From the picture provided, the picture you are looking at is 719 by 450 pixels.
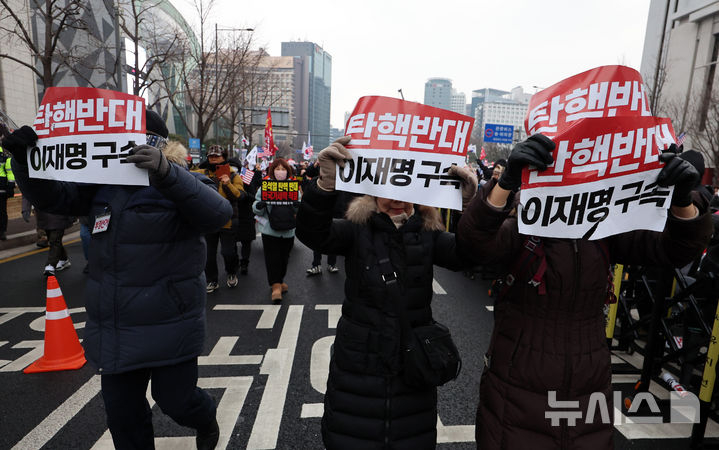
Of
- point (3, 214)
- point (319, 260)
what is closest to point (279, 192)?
point (319, 260)

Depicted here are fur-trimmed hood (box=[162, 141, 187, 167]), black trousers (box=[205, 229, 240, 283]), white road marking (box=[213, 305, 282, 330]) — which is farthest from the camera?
black trousers (box=[205, 229, 240, 283])

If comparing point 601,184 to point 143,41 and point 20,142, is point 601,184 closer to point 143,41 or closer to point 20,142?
point 20,142

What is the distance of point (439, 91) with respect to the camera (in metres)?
182

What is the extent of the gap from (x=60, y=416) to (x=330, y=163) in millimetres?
2872

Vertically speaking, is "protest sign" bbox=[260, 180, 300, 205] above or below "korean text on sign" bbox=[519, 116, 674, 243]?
below

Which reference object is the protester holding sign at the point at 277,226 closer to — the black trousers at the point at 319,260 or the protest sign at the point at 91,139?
the black trousers at the point at 319,260

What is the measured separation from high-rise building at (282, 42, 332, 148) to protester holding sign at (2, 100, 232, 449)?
357 ft

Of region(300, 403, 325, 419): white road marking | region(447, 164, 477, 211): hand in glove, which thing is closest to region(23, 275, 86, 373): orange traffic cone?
region(300, 403, 325, 419): white road marking

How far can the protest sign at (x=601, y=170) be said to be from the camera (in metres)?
1.72

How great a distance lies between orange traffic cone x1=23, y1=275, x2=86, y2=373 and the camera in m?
3.77

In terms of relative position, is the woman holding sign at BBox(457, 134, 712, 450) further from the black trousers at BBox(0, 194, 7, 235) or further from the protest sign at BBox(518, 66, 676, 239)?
the black trousers at BBox(0, 194, 7, 235)

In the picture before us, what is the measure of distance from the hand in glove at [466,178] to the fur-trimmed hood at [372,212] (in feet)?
0.63

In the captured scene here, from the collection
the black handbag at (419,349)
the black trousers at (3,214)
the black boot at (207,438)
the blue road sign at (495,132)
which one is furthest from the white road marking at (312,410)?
the blue road sign at (495,132)

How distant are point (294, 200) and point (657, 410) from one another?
4547 millimetres
